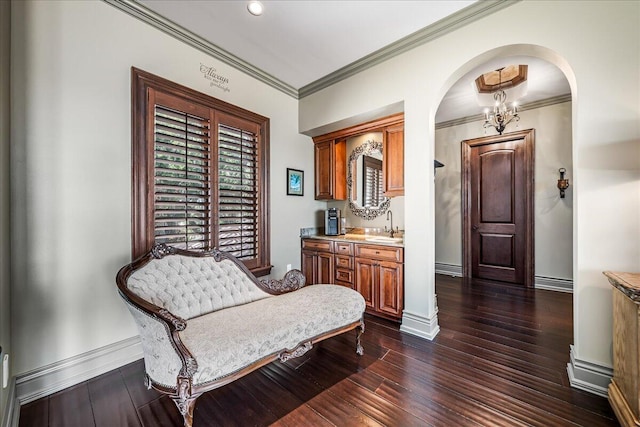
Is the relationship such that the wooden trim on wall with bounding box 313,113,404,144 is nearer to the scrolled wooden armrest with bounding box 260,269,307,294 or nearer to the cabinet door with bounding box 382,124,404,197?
the cabinet door with bounding box 382,124,404,197

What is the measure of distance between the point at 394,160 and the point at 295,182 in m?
1.40

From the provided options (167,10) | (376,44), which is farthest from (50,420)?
(376,44)

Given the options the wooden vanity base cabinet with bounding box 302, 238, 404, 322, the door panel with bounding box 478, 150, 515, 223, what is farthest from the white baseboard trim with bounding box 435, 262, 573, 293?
the wooden vanity base cabinet with bounding box 302, 238, 404, 322

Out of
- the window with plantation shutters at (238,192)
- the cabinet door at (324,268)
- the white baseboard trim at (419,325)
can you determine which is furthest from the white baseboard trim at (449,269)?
the window with plantation shutters at (238,192)

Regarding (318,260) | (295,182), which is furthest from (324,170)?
(318,260)

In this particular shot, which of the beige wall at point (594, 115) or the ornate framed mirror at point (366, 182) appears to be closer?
the beige wall at point (594, 115)

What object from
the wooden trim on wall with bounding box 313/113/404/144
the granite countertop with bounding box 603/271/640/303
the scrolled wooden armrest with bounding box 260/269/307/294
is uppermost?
the wooden trim on wall with bounding box 313/113/404/144

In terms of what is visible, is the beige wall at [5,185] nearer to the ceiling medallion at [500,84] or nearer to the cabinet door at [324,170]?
the cabinet door at [324,170]

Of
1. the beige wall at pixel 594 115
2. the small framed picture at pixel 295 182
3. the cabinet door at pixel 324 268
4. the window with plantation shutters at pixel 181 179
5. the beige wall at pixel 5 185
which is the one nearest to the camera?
the beige wall at pixel 5 185

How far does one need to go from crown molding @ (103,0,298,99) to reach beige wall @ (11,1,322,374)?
2.6 inches

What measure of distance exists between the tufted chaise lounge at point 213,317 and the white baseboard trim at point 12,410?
67 cm

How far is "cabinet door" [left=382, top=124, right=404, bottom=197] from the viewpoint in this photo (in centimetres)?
307

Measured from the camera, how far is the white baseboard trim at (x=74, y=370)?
5.56ft

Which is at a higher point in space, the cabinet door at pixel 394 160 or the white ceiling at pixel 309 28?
the white ceiling at pixel 309 28
